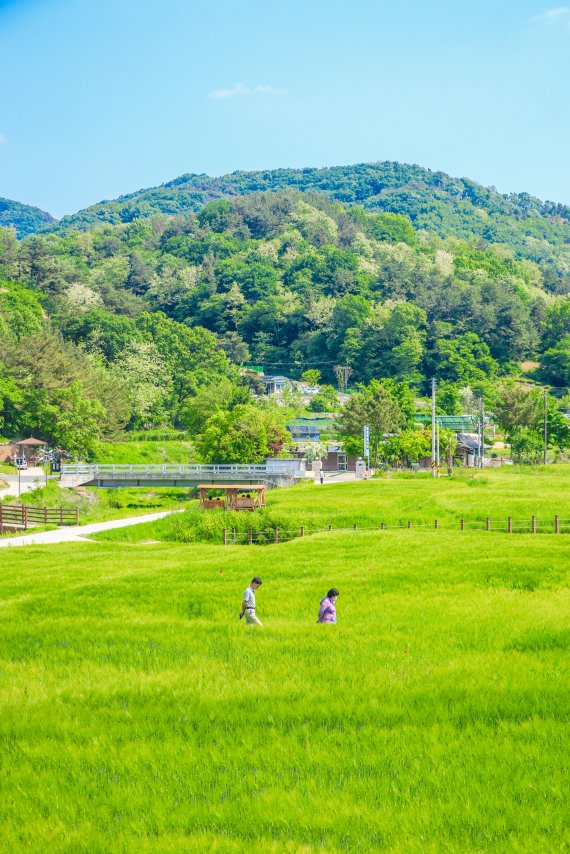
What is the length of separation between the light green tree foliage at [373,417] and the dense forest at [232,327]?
719cm

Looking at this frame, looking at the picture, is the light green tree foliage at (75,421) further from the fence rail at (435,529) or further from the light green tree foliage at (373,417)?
the fence rail at (435,529)

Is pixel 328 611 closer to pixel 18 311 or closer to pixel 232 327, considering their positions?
pixel 18 311

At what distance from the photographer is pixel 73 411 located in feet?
264

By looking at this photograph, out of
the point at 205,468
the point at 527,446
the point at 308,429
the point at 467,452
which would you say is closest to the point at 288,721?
the point at 205,468

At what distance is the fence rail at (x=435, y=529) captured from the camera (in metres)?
37.2

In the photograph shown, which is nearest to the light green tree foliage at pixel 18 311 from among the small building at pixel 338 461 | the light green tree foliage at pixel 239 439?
the light green tree foliage at pixel 239 439

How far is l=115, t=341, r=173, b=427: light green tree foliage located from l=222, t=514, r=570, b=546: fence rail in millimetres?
66212

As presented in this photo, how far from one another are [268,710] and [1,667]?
5.89m

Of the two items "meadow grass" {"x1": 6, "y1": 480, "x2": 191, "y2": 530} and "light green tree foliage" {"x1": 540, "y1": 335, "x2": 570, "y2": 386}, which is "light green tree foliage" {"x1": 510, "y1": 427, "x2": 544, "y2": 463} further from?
"light green tree foliage" {"x1": 540, "y1": 335, "x2": 570, "y2": 386}

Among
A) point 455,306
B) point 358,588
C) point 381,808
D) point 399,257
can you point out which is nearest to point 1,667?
point 381,808

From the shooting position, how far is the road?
1554 inches

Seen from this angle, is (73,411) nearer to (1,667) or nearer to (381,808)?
(1,667)

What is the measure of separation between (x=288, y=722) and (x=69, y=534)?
3302 centimetres

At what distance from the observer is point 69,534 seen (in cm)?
4306
